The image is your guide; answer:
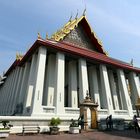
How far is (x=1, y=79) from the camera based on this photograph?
3020 cm

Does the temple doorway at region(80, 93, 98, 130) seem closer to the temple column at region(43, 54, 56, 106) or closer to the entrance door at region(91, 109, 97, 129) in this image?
the entrance door at region(91, 109, 97, 129)

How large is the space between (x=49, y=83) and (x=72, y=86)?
96.1 inches

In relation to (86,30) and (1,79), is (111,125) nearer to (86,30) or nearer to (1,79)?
(86,30)

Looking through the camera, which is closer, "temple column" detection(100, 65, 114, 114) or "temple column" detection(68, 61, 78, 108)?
"temple column" detection(68, 61, 78, 108)

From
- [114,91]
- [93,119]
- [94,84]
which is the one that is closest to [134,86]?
[114,91]

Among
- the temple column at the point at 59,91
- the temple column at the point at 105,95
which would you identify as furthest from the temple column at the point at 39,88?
the temple column at the point at 105,95

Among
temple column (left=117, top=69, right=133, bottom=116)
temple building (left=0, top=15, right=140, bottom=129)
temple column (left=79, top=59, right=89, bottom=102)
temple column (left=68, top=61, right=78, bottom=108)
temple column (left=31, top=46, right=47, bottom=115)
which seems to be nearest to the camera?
temple column (left=31, top=46, right=47, bottom=115)

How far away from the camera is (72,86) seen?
1691 cm

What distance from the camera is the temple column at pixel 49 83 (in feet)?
50.2

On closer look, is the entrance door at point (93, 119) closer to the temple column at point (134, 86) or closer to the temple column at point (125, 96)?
the temple column at point (125, 96)

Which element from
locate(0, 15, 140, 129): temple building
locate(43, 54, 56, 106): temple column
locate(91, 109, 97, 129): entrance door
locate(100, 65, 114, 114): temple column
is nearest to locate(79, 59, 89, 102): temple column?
locate(0, 15, 140, 129): temple building

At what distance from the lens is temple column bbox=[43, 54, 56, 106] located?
15.3 meters

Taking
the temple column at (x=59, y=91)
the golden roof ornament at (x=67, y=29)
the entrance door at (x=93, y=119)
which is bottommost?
the entrance door at (x=93, y=119)

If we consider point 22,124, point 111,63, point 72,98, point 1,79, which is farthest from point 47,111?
point 1,79
